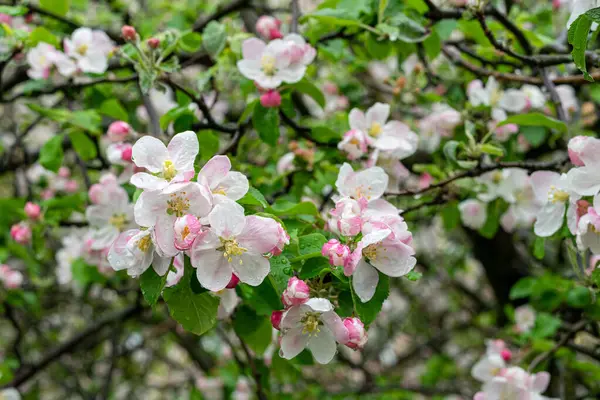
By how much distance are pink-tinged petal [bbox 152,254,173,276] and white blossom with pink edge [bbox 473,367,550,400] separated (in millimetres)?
950

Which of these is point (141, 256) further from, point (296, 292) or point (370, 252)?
point (370, 252)

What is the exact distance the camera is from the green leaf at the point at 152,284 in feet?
3.23

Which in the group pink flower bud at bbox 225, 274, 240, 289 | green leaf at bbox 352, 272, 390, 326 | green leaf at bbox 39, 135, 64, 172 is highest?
green leaf at bbox 352, 272, 390, 326

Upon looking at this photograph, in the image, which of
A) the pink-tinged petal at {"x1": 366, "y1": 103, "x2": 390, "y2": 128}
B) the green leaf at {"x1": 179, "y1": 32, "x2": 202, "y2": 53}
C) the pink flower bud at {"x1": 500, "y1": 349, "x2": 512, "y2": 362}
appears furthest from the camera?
the pink flower bud at {"x1": 500, "y1": 349, "x2": 512, "y2": 362}

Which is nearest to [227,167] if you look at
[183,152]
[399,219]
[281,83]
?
[183,152]

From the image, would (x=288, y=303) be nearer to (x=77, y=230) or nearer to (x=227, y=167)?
(x=227, y=167)

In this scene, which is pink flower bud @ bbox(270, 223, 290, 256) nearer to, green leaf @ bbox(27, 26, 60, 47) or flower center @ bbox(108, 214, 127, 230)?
flower center @ bbox(108, 214, 127, 230)

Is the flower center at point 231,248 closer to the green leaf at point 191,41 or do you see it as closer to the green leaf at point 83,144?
the green leaf at point 191,41

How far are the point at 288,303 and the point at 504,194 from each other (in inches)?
39.1

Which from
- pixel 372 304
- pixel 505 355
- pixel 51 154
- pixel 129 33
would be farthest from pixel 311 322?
pixel 51 154

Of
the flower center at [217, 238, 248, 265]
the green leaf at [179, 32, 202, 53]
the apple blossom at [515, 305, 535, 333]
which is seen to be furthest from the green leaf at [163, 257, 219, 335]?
the apple blossom at [515, 305, 535, 333]

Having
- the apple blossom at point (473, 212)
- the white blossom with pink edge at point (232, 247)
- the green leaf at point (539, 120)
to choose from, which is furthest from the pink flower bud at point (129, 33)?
the apple blossom at point (473, 212)

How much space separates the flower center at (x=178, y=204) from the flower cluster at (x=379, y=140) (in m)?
0.64

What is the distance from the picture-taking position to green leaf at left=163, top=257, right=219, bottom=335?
104cm
